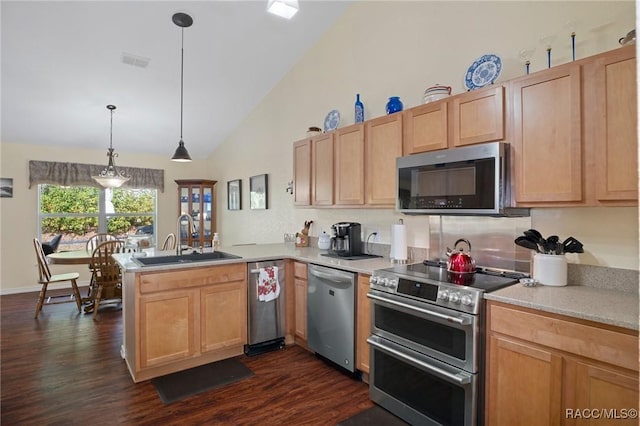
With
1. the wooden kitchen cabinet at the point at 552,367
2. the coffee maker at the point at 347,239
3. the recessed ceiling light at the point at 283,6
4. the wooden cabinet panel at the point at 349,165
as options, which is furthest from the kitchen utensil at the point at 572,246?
the recessed ceiling light at the point at 283,6

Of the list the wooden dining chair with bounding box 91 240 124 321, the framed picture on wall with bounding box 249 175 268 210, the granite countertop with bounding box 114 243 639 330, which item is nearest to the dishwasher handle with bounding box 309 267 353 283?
the granite countertop with bounding box 114 243 639 330

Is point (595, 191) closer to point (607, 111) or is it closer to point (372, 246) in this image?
point (607, 111)

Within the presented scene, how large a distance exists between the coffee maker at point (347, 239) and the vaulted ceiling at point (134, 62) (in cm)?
236

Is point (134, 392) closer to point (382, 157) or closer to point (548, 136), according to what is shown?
point (382, 157)

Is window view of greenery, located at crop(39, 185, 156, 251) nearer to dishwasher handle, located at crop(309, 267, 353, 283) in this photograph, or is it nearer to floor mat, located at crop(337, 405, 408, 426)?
dishwasher handle, located at crop(309, 267, 353, 283)

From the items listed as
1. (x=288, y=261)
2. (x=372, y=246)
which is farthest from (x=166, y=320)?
(x=372, y=246)

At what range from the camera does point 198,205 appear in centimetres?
632

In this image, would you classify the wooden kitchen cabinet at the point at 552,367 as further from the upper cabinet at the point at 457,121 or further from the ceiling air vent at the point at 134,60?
the ceiling air vent at the point at 134,60

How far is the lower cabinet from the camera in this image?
2.51m

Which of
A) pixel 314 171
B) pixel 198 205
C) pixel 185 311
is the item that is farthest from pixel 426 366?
pixel 198 205

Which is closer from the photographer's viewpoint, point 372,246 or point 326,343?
point 326,343

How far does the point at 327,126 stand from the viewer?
11.9 ft

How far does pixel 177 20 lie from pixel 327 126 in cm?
185

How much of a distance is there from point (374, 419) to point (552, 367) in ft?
3.64
